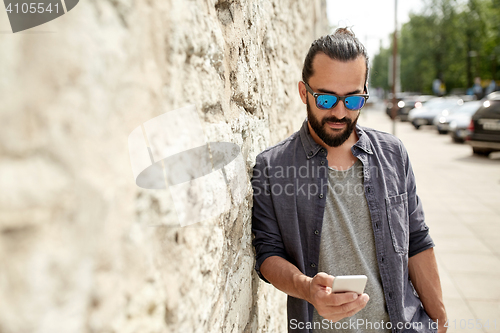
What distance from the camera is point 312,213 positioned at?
168 cm

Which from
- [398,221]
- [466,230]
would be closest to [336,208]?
[398,221]

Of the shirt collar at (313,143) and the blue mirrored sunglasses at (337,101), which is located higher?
the blue mirrored sunglasses at (337,101)

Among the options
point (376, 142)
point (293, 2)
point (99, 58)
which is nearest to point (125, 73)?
point (99, 58)

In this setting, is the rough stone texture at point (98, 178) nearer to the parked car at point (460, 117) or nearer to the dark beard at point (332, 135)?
the dark beard at point (332, 135)

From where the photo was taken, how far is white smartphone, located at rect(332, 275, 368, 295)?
126cm

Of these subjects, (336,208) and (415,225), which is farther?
(415,225)

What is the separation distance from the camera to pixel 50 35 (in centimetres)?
58

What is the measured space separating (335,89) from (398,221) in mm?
682

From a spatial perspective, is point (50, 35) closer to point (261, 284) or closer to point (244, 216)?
point (244, 216)

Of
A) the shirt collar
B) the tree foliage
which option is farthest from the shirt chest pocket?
the tree foliage

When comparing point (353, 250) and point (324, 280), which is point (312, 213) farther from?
point (324, 280)

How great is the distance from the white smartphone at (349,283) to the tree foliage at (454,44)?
27.1m

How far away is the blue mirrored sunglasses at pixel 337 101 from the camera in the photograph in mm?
1670

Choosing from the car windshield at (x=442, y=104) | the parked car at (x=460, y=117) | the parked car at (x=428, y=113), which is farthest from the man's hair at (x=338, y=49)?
the car windshield at (x=442, y=104)
